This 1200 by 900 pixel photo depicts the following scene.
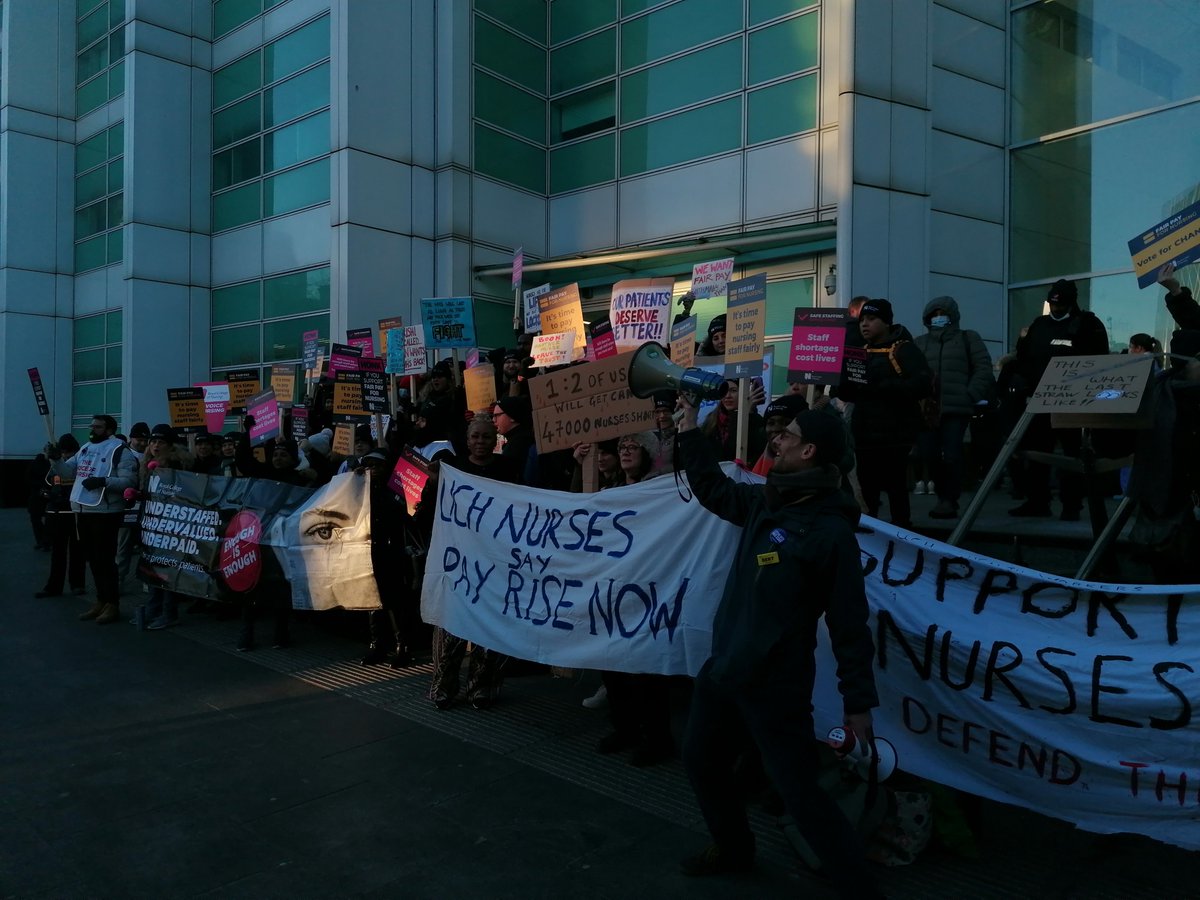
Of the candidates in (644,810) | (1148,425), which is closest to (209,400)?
(644,810)

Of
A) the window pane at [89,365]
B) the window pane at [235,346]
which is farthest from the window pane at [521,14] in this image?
the window pane at [89,365]

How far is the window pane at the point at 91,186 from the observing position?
909 inches

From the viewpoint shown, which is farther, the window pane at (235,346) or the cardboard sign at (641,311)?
the window pane at (235,346)

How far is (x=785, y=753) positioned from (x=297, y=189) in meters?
17.3

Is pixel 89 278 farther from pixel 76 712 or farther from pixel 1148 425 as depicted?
pixel 1148 425

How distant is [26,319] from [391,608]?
21258mm

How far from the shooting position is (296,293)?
18234 mm

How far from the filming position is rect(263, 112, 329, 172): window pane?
17375 millimetres

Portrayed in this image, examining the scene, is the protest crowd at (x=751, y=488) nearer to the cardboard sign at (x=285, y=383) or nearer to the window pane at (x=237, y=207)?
the cardboard sign at (x=285, y=383)

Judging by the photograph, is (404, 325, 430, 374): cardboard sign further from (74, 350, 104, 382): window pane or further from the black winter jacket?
(74, 350, 104, 382): window pane

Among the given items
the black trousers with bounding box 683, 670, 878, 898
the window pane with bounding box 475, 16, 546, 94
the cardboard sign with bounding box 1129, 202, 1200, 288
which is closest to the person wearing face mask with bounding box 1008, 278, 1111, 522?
the cardboard sign with bounding box 1129, 202, 1200, 288

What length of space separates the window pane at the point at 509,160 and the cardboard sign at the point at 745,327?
13.2m

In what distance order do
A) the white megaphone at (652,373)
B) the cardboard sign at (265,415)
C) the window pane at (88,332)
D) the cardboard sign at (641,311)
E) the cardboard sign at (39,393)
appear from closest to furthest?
the white megaphone at (652,373) → the cardboard sign at (641,311) → the cardboard sign at (265,415) → the cardboard sign at (39,393) → the window pane at (88,332)

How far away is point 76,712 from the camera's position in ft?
19.7
